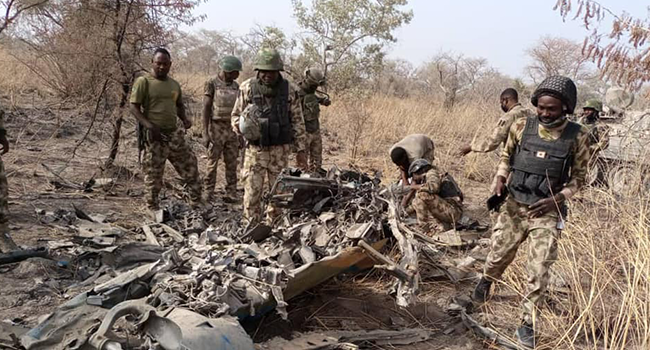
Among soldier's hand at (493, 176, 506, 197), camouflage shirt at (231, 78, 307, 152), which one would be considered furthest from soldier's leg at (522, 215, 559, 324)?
camouflage shirt at (231, 78, 307, 152)

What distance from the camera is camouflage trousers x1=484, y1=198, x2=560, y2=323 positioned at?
10.4 ft

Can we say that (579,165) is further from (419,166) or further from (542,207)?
(419,166)

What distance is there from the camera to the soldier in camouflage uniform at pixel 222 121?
6121 millimetres

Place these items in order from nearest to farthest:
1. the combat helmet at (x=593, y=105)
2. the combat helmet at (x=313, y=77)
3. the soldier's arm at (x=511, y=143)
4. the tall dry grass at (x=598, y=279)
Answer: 1. the tall dry grass at (x=598, y=279)
2. the soldier's arm at (x=511, y=143)
3. the combat helmet at (x=313, y=77)
4. the combat helmet at (x=593, y=105)

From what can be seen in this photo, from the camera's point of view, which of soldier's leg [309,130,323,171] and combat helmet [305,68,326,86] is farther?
soldier's leg [309,130,323,171]

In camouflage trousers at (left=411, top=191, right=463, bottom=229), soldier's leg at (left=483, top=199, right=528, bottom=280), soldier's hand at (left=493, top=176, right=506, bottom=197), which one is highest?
soldier's hand at (left=493, top=176, right=506, bottom=197)

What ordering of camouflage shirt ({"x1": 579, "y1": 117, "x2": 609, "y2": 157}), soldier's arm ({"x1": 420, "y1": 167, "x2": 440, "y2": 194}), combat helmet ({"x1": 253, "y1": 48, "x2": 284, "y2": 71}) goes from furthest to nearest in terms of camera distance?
soldier's arm ({"x1": 420, "y1": 167, "x2": 440, "y2": 194}), combat helmet ({"x1": 253, "y1": 48, "x2": 284, "y2": 71}), camouflage shirt ({"x1": 579, "y1": 117, "x2": 609, "y2": 157})

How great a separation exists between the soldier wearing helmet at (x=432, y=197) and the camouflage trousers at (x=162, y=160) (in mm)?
2420

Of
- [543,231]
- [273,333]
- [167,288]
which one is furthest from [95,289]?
[543,231]

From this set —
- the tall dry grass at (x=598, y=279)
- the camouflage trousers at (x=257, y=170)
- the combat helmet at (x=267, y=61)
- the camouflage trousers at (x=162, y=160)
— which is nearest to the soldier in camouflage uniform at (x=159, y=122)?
the camouflage trousers at (x=162, y=160)

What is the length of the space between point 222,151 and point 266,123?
6.43 feet

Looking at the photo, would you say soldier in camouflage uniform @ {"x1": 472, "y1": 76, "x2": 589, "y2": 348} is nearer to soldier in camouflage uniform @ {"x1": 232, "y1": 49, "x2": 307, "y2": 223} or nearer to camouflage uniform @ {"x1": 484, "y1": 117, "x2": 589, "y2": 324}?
camouflage uniform @ {"x1": 484, "y1": 117, "x2": 589, "y2": 324}

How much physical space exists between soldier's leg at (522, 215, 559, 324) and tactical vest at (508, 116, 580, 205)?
0.18m

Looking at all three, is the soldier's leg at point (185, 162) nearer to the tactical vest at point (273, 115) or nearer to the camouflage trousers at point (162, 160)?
the camouflage trousers at point (162, 160)
